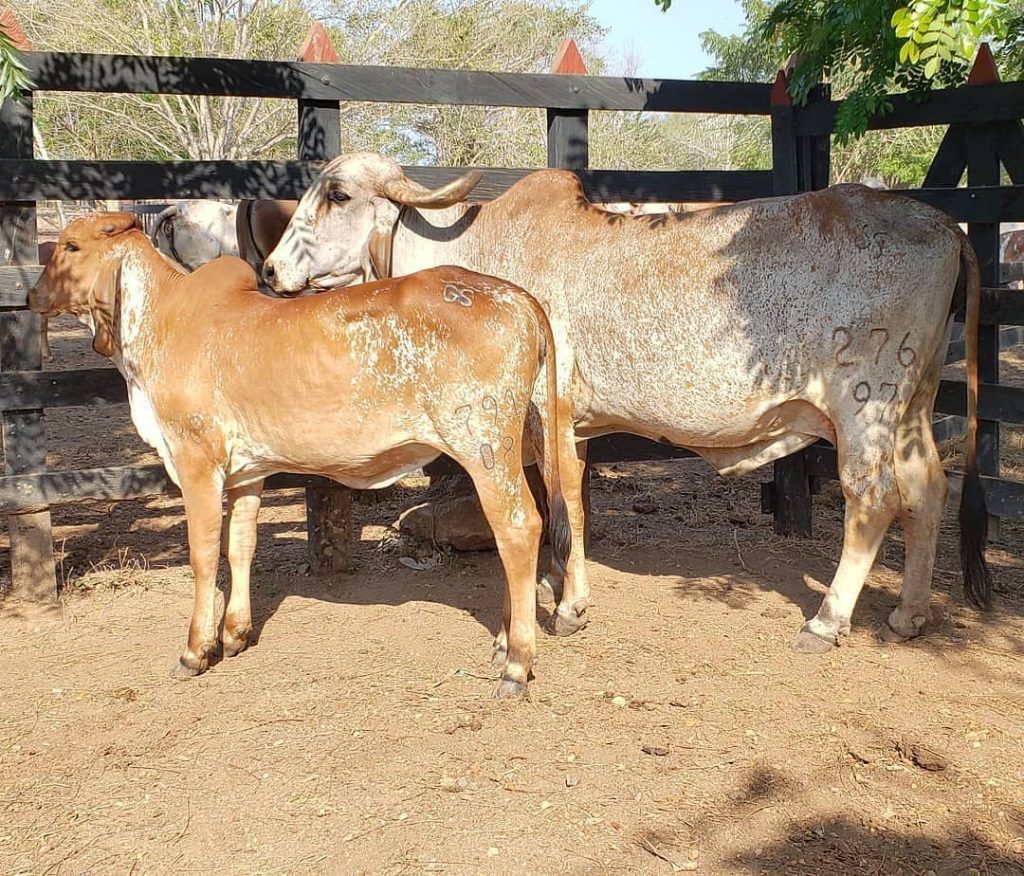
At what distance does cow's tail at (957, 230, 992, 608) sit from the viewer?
5.22m

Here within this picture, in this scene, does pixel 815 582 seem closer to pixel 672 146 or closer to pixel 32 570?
pixel 32 570

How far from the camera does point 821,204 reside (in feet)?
17.2

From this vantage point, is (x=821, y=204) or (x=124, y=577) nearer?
(x=821, y=204)

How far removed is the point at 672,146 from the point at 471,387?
32.2 metres

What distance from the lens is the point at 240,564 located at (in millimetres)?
5332

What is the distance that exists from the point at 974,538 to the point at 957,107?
240 centimetres

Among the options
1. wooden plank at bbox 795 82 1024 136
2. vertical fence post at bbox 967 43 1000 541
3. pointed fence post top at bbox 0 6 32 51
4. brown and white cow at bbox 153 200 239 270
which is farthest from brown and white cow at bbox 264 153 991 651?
brown and white cow at bbox 153 200 239 270

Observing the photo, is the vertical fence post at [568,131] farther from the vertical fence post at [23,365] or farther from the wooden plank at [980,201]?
the vertical fence post at [23,365]

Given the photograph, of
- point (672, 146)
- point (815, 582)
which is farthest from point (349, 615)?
point (672, 146)

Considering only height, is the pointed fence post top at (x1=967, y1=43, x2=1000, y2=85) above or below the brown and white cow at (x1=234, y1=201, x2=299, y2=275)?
above

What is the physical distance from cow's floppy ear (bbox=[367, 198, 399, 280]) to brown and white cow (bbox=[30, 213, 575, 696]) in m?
0.74

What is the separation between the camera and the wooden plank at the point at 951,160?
647cm

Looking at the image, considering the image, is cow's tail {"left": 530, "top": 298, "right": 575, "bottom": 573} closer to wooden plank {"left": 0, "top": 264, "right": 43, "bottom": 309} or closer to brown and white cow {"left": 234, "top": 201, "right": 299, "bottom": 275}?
brown and white cow {"left": 234, "top": 201, "right": 299, "bottom": 275}

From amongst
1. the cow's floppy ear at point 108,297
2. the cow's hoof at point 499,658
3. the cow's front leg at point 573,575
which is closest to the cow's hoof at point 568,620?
the cow's front leg at point 573,575
